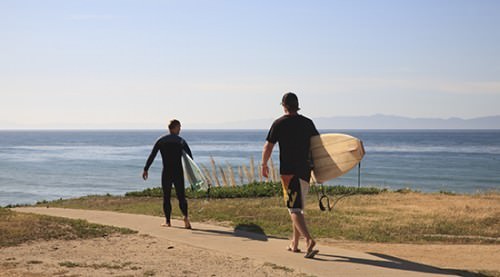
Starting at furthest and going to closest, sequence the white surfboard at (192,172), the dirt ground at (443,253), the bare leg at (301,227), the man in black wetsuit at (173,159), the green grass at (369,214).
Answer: the white surfboard at (192,172), the man in black wetsuit at (173,159), the green grass at (369,214), the dirt ground at (443,253), the bare leg at (301,227)

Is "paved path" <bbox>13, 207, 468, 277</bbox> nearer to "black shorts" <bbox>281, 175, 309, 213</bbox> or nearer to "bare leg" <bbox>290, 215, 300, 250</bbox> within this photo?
"bare leg" <bbox>290, 215, 300, 250</bbox>

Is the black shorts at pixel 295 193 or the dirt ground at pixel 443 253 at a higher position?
the black shorts at pixel 295 193

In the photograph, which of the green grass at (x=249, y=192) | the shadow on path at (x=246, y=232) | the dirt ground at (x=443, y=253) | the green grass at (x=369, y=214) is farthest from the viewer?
the green grass at (x=249, y=192)

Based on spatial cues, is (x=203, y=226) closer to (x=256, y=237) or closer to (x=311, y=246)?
(x=256, y=237)

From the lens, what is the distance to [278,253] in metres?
8.62

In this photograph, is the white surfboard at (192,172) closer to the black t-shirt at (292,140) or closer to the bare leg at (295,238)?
the bare leg at (295,238)

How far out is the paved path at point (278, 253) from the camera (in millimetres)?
7688

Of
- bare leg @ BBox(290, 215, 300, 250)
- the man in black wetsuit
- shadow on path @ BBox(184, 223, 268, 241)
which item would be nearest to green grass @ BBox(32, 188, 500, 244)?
shadow on path @ BBox(184, 223, 268, 241)

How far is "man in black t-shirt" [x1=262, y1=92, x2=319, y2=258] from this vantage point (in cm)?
827

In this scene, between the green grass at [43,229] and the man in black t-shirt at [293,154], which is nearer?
the man in black t-shirt at [293,154]

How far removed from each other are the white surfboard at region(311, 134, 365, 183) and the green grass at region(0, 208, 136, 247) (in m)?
3.46

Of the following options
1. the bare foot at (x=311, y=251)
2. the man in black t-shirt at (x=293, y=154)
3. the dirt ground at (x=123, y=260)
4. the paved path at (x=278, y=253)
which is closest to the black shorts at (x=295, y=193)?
the man in black t-shirt at (x=293, y=154)

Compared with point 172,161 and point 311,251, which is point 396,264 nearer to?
point 311,251

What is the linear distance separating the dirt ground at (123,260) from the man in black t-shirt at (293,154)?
0.81 m
